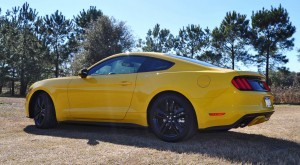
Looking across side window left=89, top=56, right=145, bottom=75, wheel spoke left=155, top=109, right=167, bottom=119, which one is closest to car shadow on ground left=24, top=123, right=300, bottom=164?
wheel spoke left=155, top=109, right=167, bottom=119

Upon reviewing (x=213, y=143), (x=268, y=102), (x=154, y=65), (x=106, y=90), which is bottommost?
(x=213, y=143)

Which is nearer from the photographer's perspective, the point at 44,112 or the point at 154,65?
the point at 154,65

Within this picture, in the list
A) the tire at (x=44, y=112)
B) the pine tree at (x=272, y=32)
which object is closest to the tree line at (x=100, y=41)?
the pine tree at (x=272, y=32)

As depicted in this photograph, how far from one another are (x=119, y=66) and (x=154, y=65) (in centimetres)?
74

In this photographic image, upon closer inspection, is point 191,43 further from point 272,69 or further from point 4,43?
point 4,43

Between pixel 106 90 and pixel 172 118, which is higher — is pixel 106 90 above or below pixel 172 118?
above

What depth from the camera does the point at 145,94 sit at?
19.1 feet

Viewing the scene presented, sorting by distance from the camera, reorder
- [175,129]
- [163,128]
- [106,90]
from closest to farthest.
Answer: [175,129] < [163,128] < [106,90]

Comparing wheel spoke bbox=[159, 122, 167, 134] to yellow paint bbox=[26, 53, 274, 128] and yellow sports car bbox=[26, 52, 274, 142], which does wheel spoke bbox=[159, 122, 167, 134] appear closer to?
yellow sports car bbox=[26, 52, 274, 142]

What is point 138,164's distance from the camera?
4.18 metres

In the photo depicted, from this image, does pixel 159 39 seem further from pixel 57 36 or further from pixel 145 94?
pixel 145 94

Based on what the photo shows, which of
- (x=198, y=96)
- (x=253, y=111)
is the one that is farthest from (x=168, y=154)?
(x=253, y=111)

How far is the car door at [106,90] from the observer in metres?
6.11

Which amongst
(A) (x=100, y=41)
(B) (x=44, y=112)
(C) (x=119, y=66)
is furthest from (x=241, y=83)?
(A) (x=100, y=41)
